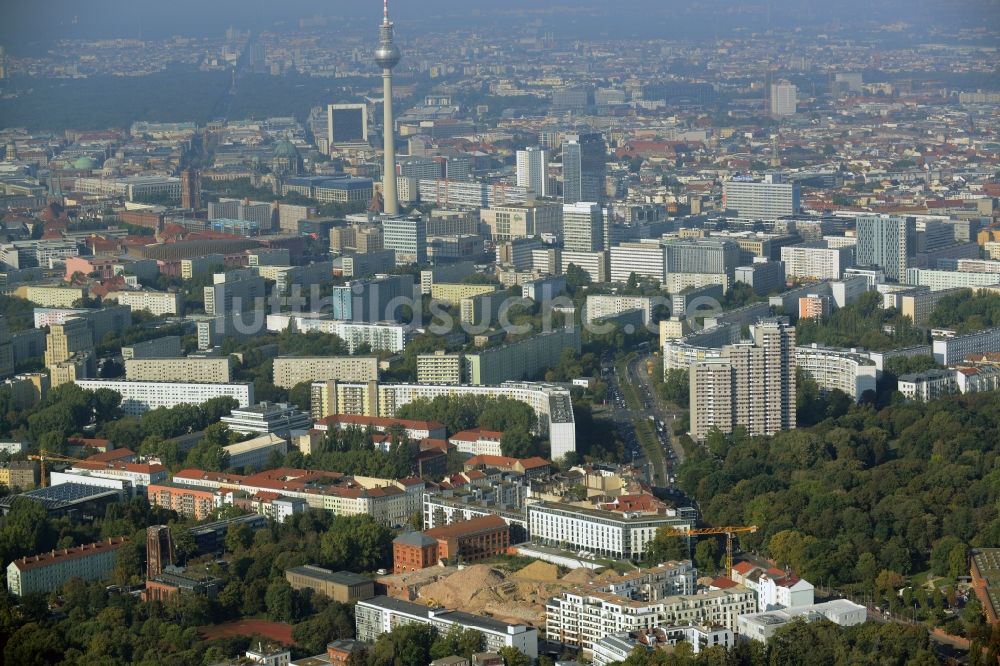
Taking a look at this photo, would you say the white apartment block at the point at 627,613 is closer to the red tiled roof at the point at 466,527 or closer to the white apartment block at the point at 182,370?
the red tiled roof at the point at 466,527

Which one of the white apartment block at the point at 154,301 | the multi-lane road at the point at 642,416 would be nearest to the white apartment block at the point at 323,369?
the multi-lane road at the point at 642,416

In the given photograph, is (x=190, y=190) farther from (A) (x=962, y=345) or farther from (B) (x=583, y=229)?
(A) (x=962, y=345)

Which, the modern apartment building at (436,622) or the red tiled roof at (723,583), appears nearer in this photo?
the modern apartment building at (436,622)

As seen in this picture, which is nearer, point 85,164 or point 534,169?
point 534,169

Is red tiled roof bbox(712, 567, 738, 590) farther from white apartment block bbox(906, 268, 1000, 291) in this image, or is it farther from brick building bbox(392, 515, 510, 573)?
white apartment block bbox(906, 268, 1000, 291)

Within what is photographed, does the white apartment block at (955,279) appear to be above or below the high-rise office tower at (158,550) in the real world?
below

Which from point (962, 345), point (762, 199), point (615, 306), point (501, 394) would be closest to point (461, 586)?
point (501, 394)

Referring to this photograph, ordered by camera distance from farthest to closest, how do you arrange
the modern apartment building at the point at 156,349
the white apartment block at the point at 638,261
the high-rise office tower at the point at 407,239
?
the high-rise office tower at the point at 407,239 → the white apartment block at the point at 638,261 → the modern apartment building at the point at 156,349
